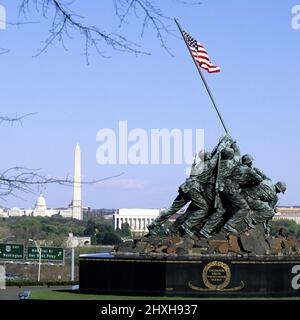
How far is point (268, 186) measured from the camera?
92.1 ft

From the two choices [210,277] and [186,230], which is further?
[186,230]

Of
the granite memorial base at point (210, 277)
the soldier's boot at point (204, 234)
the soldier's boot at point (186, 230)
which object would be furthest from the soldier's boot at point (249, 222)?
the granite memorial base at point (210, 277)

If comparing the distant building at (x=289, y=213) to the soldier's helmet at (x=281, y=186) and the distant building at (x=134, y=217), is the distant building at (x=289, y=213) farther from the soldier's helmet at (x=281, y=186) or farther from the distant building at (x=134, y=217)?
the soldier's helmet at (x=281, y=186)

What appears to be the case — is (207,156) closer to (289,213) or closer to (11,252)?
(11,252)

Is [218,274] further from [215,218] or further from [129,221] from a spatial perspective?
[129,221]

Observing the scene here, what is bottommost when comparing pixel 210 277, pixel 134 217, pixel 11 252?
pixel 210 277

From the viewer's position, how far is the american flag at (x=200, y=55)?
29906 millimetres

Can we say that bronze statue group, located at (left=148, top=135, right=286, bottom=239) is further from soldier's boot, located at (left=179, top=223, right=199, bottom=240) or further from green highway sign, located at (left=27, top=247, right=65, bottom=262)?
green highway sign, located at (left=27, top=247, right=65, bottom=262)

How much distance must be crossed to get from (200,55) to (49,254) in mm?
21009

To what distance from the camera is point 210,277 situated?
2442cm

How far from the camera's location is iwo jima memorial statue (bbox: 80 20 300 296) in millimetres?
24422

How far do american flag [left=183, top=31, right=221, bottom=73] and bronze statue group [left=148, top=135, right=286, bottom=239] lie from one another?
3214 millimetres

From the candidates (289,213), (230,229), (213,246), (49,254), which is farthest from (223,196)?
(289,213)

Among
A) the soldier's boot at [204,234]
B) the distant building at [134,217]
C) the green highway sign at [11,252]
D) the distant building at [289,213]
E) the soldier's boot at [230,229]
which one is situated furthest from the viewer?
the distant building at [289,213]
